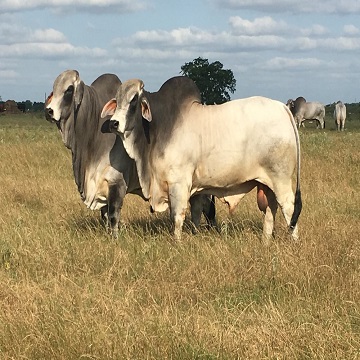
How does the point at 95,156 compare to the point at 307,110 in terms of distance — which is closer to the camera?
the point at 95,156

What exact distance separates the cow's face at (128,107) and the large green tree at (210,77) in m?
40.7

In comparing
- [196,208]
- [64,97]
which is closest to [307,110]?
[196,208]

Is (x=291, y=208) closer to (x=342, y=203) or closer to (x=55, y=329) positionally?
(x=342, y=203)

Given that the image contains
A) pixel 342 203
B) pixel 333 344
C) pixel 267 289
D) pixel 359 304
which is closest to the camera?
pixel 333 344

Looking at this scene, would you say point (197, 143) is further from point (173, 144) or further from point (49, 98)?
point (49, 98)

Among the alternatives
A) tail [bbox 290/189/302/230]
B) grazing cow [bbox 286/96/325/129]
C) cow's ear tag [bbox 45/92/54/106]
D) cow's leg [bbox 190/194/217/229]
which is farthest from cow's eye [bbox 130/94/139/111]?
grazing cow [bbox 286/96/325/129]

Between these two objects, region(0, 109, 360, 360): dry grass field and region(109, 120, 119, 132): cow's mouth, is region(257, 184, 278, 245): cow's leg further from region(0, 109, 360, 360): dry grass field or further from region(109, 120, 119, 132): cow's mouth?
region(109, 120, 119, 132): cow's mouth

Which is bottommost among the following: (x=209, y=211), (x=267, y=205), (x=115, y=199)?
(x=209, y=211)

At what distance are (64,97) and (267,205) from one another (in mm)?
2352

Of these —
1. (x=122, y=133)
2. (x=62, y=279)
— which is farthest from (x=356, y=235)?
(x=62, y=279)

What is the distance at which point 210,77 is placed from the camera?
49.7 metres

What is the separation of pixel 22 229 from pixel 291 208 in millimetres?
2812

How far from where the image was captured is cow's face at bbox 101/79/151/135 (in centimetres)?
641

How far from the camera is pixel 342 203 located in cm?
947
